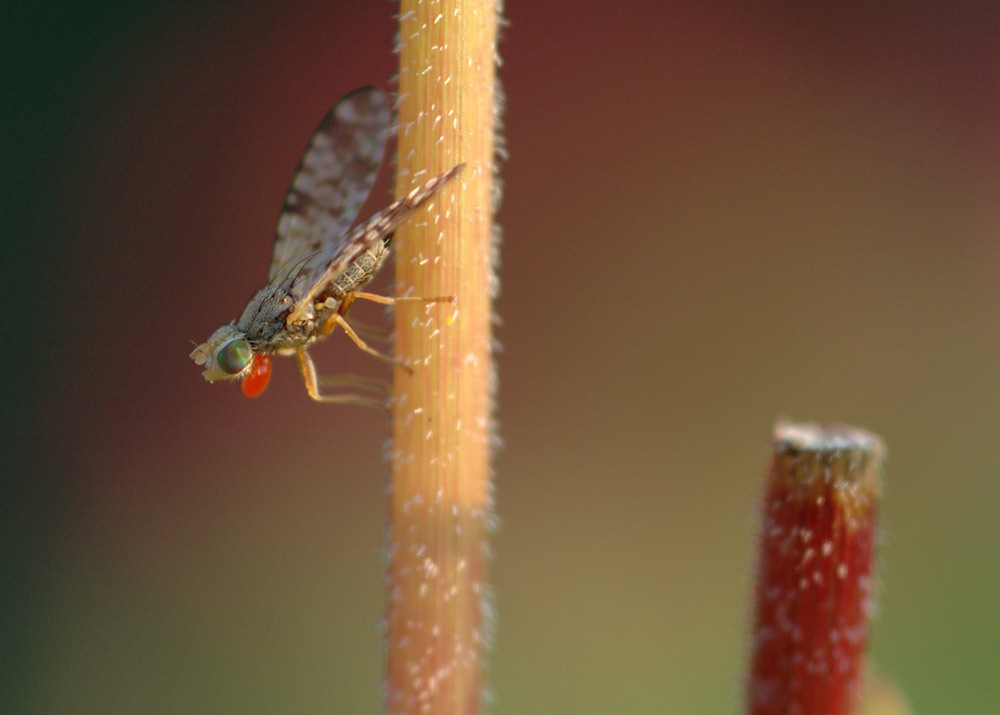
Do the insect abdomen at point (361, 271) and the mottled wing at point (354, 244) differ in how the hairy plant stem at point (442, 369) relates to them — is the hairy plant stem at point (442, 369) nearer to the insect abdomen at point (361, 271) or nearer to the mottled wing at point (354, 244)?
the mottled wing at point (354, 244)

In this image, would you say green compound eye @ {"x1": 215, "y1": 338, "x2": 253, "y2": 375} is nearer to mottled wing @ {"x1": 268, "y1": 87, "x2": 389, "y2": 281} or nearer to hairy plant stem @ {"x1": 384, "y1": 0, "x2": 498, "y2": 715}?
mottled wing @ {"x1": 268, "y1": 87, "x2": 389, "y2": 281}

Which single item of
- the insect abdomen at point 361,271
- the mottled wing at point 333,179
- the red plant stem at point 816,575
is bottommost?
the red plant stem at point 816,575

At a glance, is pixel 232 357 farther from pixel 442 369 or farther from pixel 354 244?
pixel 442 369

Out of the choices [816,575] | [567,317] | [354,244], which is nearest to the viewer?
[816,575]

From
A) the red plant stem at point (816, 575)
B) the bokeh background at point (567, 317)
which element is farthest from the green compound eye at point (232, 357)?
the bokeh background at point (567, 317)

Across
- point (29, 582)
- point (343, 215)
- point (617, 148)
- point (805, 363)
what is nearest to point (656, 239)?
point (617, 148)

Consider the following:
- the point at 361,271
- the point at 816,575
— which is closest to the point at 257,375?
the point at 361,271
